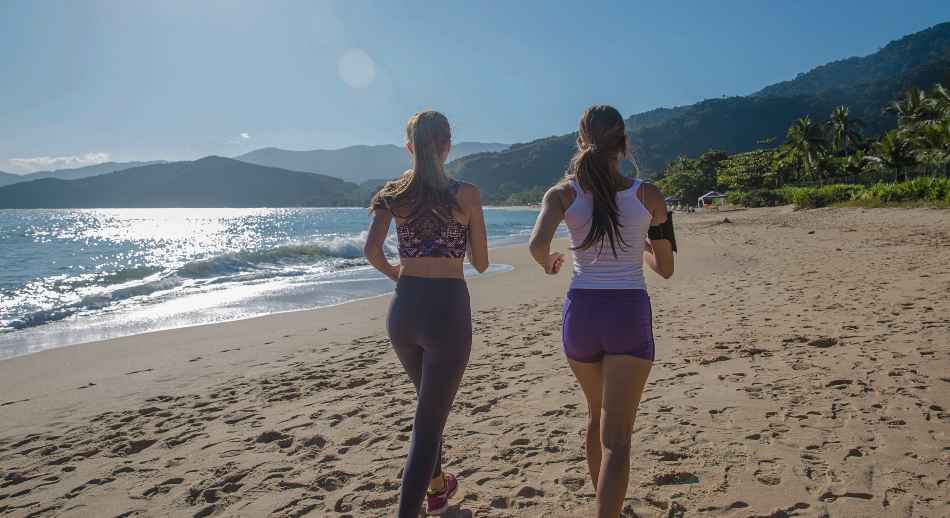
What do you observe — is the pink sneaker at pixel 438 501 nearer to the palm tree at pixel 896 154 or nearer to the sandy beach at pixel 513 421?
the sandy beach at pixel 513 421

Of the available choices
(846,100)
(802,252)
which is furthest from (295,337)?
(846,100)

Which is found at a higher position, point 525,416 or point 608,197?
point 608,197

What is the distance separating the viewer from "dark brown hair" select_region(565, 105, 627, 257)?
6.23 feet

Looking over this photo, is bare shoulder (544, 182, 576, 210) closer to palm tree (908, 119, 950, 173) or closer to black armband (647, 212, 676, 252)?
black armband (647, 212, 676, 252)

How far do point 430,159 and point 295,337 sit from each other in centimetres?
583

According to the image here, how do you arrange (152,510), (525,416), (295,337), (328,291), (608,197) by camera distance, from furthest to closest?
(328,291), (295,337), (525,416), (152,510), (608,197)

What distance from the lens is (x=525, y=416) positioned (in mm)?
3742

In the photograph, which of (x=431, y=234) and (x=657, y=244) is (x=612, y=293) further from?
(x=431, y=234)

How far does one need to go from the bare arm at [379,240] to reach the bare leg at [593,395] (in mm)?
856

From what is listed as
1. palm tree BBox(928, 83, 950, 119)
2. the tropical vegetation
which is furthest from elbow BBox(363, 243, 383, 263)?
palm tree BBox(928, 83, 950, 119)

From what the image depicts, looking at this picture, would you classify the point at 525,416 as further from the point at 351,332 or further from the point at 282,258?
the point at 282,258

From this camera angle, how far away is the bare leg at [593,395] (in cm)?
202

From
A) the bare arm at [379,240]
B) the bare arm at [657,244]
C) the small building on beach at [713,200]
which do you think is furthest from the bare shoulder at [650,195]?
the small building on beach at [713,200]

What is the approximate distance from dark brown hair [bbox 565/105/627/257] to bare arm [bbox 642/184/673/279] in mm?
136
